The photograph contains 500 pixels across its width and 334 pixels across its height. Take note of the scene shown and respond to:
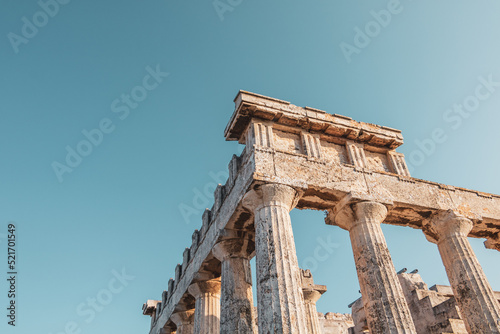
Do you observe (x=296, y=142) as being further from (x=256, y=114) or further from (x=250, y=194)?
(x=250, y=194)

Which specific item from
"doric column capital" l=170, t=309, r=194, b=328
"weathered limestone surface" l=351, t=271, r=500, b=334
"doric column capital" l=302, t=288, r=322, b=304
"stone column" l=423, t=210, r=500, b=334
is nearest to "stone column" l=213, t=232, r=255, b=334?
"doric column capital" l=302, t=288, r=322, b=304

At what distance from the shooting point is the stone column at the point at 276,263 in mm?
8820

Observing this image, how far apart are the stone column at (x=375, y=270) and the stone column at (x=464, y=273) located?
283cm

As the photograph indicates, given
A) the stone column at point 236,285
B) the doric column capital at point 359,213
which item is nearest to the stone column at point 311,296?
the stone column at point 236,285

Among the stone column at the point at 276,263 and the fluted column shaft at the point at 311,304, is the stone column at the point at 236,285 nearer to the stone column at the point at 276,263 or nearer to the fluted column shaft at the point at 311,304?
the stone column at the point at 276,263

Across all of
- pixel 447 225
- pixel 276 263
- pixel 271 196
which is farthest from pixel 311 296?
pixel 276 263

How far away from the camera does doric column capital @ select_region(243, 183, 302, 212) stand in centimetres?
1084

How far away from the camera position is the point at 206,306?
1471 centimetres

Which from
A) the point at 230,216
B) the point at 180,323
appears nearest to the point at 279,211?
the point at 230,216

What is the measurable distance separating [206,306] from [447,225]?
351 inches

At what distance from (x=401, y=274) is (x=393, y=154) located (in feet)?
→ 40.0

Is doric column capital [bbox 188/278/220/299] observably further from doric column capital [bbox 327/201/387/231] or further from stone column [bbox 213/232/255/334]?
doric column capital [bbox 327/201/387/231]

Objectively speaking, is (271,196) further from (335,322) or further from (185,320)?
(335,322)

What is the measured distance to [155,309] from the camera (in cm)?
2355
